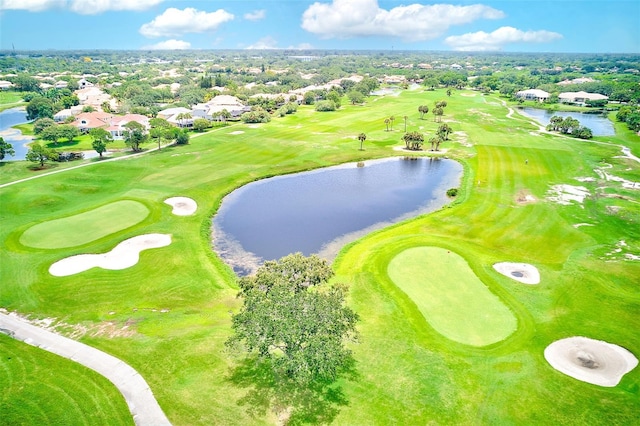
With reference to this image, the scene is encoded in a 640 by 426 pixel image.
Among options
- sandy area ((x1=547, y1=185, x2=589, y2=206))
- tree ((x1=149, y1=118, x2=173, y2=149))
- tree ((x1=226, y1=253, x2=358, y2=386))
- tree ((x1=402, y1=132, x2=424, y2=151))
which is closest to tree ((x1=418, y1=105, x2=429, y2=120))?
tree ((x1=402, y1=132, x2=424, y2=151))

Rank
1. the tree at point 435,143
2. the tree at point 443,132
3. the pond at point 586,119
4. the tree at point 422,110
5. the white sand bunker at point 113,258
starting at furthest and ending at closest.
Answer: the tree at point 422,110, the pond at point 586,119, the tree at point 443,132, the tree at point 435,143, the white sand bunker at point 113,258

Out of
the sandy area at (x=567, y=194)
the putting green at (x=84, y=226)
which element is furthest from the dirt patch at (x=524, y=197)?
the putting green at (x=84, y=226)

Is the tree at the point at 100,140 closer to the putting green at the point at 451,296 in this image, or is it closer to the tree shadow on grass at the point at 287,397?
the putting green at the point at 451,296

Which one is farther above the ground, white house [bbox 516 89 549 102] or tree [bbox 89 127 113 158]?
white house [bbox 516 89 549 102]

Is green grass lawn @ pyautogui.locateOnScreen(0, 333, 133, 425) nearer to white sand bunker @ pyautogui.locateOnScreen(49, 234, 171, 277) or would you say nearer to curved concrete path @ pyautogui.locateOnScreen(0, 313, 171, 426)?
curved concrete path @ pyautogui.locateOnScreen(0, 313, 171, 426)

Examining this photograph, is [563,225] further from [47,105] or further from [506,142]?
[47,105]

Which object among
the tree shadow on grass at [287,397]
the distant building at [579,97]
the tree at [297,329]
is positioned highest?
the distant building at [579,97]

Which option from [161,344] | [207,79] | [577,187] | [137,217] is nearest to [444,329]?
[161,344]
